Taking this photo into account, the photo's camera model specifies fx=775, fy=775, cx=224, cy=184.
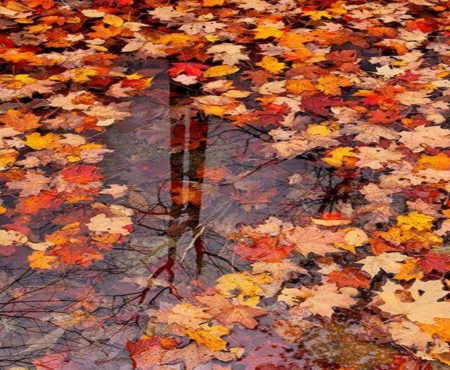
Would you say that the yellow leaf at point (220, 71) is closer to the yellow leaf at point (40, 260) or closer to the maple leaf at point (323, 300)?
the yellow leaf at point (40, 260)

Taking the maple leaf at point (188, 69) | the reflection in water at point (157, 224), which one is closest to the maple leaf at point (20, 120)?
the reflection in water at point (157, 224)

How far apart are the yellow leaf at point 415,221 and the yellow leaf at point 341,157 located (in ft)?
1.71

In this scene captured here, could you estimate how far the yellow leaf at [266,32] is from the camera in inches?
207

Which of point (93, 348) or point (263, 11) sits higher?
point (263, 11)

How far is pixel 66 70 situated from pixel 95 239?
1.79 m

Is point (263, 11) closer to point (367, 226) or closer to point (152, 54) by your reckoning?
point (152, 54)

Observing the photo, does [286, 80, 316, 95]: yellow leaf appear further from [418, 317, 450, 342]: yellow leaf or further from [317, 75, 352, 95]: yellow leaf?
[418, 317, 450, 342]: yellow leaf

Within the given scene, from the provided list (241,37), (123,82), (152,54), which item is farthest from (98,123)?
(241,37)

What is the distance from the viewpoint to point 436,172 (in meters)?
3.75

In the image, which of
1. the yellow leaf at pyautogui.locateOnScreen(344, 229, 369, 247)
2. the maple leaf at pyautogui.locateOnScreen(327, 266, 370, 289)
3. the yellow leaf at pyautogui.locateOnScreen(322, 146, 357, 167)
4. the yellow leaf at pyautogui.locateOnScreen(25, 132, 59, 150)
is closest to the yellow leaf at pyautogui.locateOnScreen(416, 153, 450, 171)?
the yellow leaf at pyautogui.locateOnScreen(322, 146, 357, 167)

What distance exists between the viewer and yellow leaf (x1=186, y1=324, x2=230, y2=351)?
2.75m

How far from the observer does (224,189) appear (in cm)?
365

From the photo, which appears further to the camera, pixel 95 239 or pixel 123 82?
pixel 123 82

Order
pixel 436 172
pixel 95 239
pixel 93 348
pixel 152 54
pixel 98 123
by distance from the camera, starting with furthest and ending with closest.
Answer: pixel 152 54
pixel 98 123
pixel 436 172
pixel 95 239
pixel 93 348
